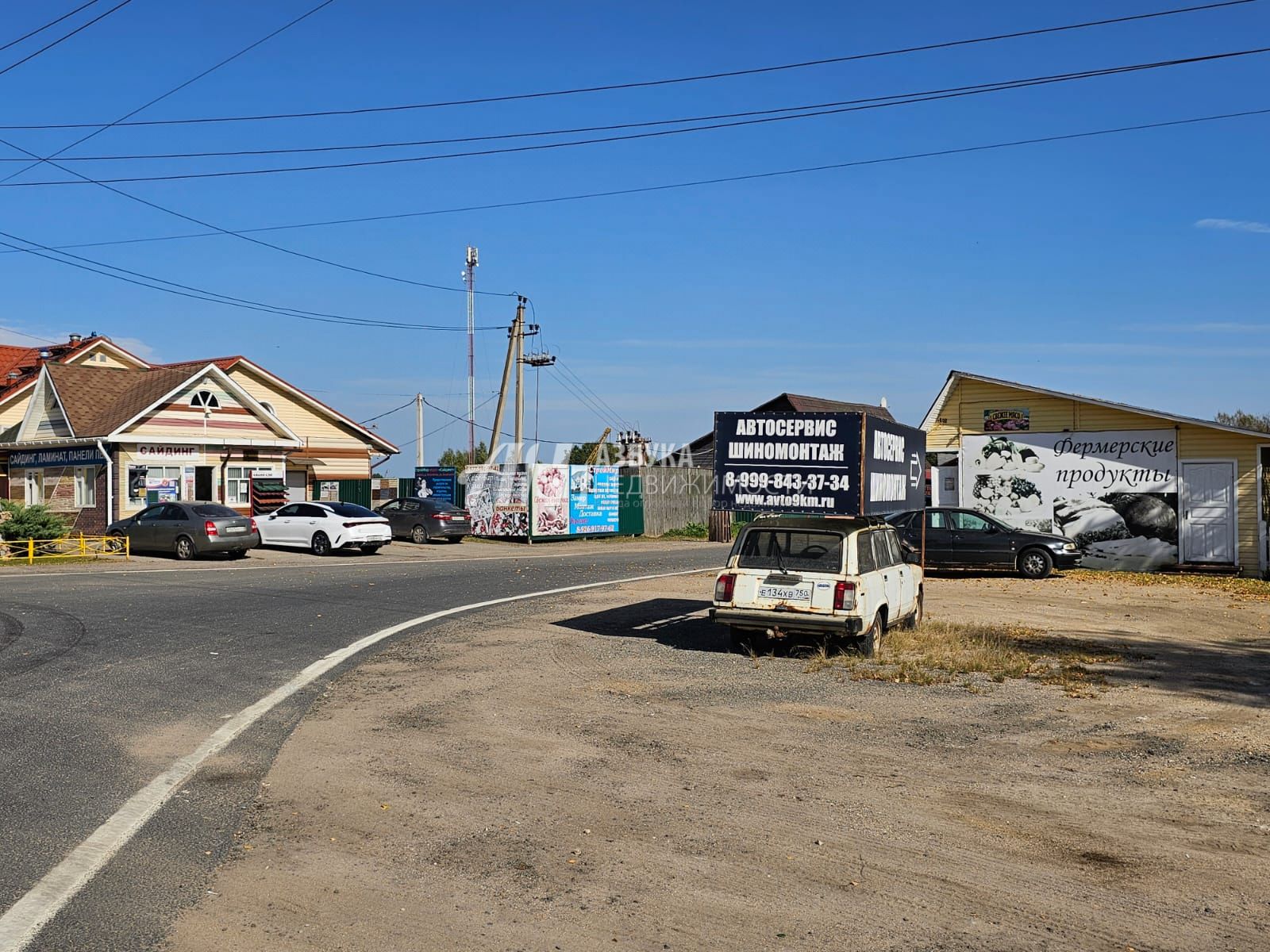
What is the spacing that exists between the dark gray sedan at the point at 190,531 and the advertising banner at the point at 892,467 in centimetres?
1797

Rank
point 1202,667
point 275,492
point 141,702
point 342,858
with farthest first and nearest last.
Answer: point 275,492 → point 1202,667 → point 141,702 → point 342,858

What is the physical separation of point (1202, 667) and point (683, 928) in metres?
9.66

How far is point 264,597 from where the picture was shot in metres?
19.0

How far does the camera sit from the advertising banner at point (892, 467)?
50.0 ft

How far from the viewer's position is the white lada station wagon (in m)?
12.4

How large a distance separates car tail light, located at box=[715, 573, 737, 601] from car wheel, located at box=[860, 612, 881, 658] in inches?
60.9

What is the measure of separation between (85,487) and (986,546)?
26.5m

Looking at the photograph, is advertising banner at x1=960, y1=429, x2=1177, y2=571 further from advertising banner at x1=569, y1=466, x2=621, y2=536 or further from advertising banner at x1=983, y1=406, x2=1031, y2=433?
advertising banner at x1=569, y1=466, x2=621, y2=536

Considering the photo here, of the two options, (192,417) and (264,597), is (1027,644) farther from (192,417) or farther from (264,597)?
(192,417)

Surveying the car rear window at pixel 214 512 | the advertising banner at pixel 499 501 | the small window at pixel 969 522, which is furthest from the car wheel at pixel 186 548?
the small window at pixel 969 522

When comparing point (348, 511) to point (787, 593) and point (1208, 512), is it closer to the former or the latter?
point (787, 593)

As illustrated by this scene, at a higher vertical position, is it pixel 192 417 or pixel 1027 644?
pixel 192 417

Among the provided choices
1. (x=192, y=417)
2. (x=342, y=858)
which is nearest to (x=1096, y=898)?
(x=342, y=858)

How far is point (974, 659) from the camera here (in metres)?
12.7
